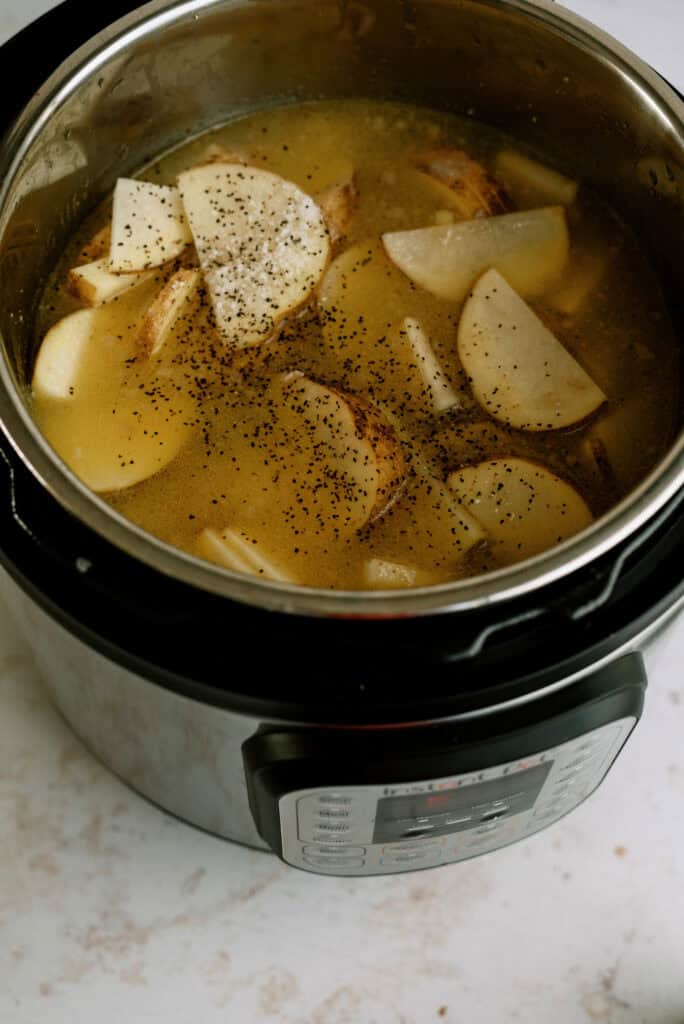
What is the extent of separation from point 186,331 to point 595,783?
2.22 feet

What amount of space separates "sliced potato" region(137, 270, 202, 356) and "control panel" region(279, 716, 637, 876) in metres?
0.56

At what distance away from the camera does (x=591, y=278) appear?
53.4 inches

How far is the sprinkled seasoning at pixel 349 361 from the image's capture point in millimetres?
1141

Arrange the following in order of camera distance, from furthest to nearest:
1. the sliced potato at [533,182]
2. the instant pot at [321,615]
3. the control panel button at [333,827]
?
the sliced potato at [533,182]
the control panel button at [333,827]
the instant pot at [321,615]

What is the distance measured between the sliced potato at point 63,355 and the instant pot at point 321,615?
1.1 inches

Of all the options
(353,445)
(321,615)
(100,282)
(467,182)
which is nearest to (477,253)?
(467,182)

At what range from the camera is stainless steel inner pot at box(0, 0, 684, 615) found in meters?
1.21

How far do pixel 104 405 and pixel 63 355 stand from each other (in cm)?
8

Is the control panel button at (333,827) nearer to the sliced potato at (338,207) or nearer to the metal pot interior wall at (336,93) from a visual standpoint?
the metal pot interior wall at (336,93)

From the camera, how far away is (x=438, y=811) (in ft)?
3.32

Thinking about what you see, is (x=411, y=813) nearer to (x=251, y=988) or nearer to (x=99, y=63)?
(x=251, y=988)

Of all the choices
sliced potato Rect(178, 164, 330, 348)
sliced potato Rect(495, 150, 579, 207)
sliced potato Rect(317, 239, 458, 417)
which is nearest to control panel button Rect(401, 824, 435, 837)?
sliced potato Rect(317, 239, 458, 417)

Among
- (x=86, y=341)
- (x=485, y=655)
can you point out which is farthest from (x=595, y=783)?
(x=86, y=341)

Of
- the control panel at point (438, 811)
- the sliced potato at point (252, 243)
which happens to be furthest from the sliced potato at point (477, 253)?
the control panel at point (438, 811)
